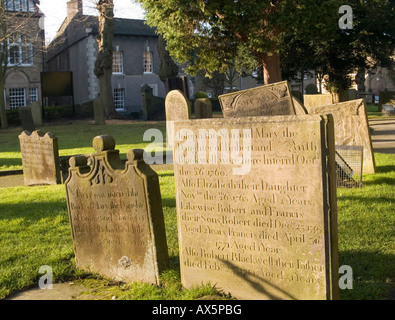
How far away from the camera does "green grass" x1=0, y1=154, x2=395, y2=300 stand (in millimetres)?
4930

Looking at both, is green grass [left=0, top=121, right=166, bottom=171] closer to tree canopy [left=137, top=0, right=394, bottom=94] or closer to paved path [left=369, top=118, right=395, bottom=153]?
tree canopy [left=137, top=0, right=394, bottom=94]

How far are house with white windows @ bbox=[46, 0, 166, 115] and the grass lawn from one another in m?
35.2

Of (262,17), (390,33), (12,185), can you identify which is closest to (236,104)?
(12,185)

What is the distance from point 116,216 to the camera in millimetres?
5277

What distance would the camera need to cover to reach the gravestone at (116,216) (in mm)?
5059

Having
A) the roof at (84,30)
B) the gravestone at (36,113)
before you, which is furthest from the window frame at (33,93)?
the gravestone at (36,113)

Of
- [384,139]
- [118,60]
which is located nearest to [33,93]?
[118,60]

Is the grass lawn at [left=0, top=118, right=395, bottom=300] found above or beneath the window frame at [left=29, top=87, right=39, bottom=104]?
beneath

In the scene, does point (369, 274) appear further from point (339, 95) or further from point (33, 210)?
point (339, 95)

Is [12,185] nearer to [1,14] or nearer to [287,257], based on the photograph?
[287,257]

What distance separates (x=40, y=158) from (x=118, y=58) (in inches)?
1449

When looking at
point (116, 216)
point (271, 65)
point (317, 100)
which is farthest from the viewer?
point (271, 65)

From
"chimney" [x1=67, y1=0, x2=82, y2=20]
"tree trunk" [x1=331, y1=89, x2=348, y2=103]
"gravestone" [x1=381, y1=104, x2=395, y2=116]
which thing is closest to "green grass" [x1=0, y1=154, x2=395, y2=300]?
"tree trunk" [x1=331, y1=89, x2=348, y2=103]
